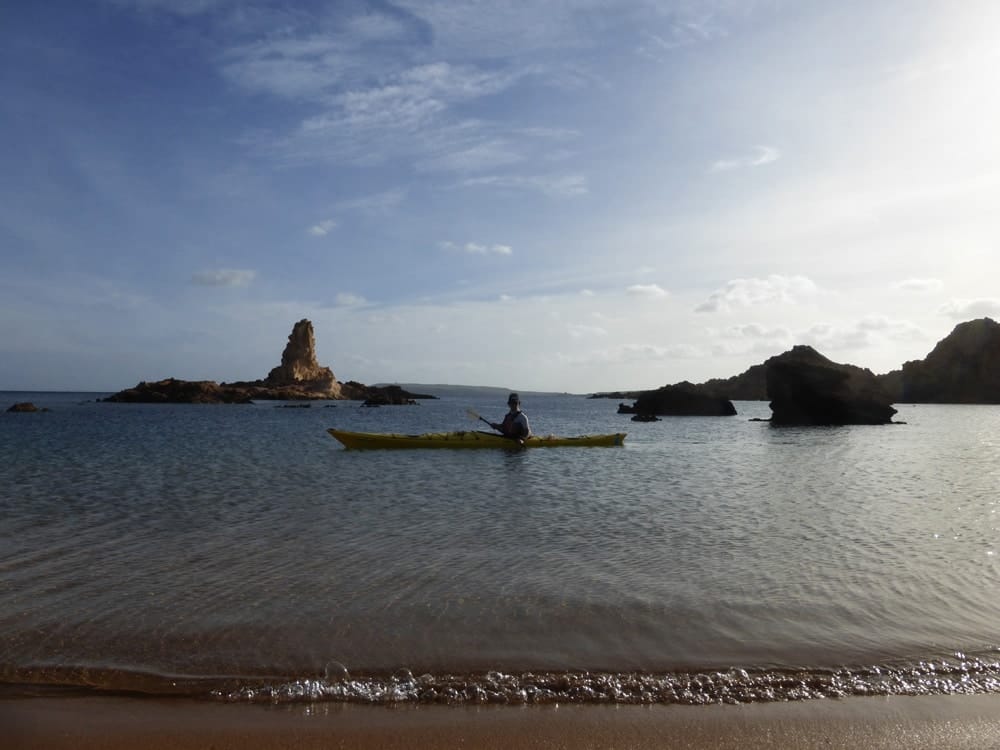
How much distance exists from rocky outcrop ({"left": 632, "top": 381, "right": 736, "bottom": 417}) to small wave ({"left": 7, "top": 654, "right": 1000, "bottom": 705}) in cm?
6326

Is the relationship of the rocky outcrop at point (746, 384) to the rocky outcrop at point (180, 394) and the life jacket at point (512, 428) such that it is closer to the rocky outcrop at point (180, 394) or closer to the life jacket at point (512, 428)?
the rocky outcrop at point (180, 394)

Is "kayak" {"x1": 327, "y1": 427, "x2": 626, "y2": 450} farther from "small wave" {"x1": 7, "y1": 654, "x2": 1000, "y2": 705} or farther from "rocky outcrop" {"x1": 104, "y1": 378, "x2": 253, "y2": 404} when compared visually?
"rocky outcrop" {"x1": 104, "y1": 378, "x2": 253, "y2": 404}

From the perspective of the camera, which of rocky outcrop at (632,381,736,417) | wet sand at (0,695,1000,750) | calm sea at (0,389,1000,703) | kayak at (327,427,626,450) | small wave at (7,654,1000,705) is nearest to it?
wet sand at (0,695,1000,750)

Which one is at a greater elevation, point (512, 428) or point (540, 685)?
point (512, 428)

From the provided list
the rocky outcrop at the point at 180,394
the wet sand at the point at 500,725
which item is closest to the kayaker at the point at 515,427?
the wet sand at the point at 500,725

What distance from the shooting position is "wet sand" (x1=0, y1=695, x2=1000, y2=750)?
4.46 m

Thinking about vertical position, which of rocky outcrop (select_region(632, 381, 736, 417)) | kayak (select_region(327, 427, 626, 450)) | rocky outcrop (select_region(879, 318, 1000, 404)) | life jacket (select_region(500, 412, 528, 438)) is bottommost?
kayak (select_region(327, 427, 626, 450))

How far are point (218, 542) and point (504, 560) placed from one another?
482 centimetres

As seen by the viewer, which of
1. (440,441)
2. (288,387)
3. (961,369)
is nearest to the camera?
(440,441)

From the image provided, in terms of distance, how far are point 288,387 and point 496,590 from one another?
131 metres

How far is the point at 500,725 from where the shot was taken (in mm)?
4711

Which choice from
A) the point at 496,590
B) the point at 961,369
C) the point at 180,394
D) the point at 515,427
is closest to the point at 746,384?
the point at 961,369

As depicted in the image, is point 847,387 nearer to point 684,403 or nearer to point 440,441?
point 684,403

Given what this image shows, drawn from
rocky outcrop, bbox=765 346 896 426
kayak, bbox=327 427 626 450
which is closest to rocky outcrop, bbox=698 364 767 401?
rocky outcrop, bbox=765 346 896 426
